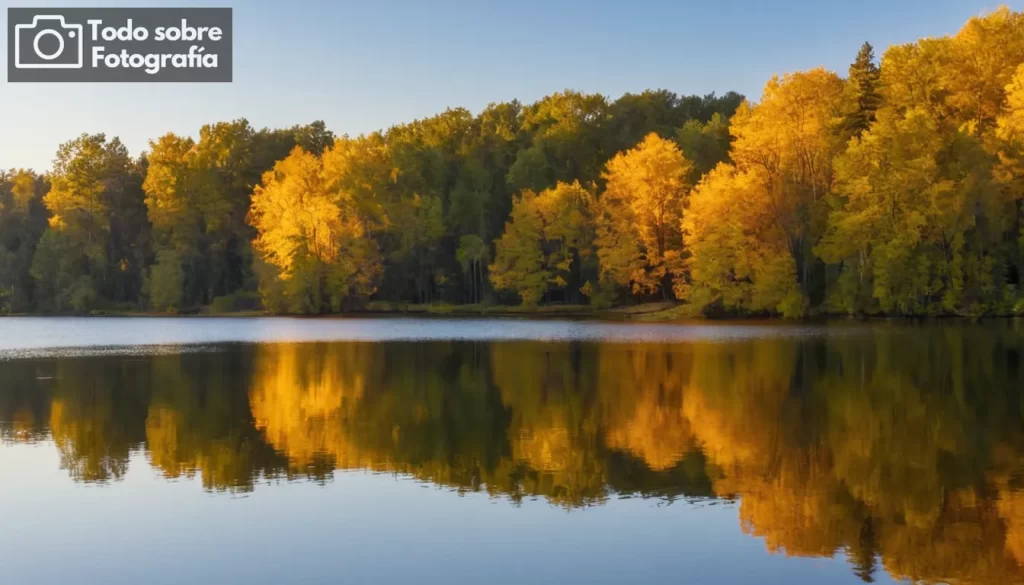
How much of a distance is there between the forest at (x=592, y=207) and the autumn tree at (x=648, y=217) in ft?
0.48

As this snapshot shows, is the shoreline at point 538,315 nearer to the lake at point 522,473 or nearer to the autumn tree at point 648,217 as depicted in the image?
the autumn tree at point 648,217

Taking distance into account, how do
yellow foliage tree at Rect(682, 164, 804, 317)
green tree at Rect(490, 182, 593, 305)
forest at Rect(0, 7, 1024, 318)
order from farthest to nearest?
green tree at Rect(490, 182, 593, 305)
yellow foliage tree at Rect(682, 164, 804, 317)
forest at Rect(0, 7, 1024, 318)

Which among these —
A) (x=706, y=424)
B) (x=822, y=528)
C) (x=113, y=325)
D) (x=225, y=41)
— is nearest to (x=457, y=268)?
(x=113, y=325)

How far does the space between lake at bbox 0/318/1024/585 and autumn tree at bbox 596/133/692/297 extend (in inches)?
1287

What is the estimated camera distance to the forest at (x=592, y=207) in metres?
52.7

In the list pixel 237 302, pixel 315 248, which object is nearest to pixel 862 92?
pixel 315 248

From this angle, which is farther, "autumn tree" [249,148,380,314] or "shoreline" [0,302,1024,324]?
"autumn tree" [249,148,380,314]

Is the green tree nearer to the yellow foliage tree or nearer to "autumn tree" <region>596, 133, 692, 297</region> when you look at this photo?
"autumn tree" <region>596, 133, 692, 297</region>

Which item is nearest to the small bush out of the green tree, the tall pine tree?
the green tree

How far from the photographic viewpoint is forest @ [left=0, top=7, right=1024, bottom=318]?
52.7m

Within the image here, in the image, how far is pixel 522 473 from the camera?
1534 centimetres

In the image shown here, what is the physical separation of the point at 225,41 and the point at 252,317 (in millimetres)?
41173

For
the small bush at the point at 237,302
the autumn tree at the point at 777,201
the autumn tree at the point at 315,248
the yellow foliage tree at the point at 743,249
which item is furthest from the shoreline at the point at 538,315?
the autumn tree at the point at 777,201

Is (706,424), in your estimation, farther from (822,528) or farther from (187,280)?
(187,280)
